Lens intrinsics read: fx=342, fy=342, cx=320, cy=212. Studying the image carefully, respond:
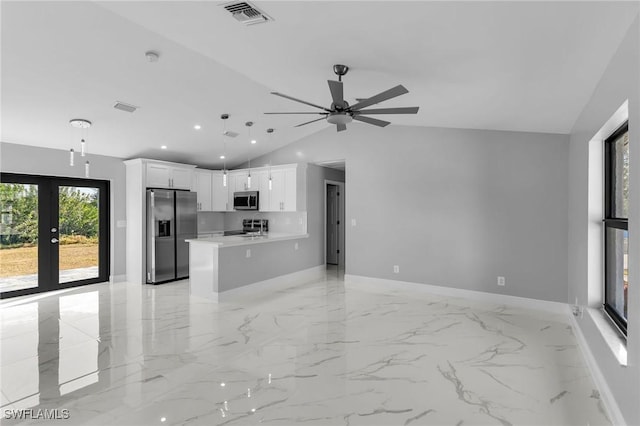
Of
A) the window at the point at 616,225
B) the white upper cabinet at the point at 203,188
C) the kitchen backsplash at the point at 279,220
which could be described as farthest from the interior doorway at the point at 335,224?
the window at the point at 616,225

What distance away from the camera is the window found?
2604 mm

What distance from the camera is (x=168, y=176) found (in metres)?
6.30

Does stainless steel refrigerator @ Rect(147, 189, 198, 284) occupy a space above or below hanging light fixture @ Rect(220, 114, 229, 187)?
below

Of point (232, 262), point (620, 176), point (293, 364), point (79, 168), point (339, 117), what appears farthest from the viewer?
point (79, 168)

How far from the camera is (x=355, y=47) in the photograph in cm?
274

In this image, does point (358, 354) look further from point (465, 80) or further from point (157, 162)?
point (157, 162)

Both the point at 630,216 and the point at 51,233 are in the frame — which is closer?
the point at 630,216

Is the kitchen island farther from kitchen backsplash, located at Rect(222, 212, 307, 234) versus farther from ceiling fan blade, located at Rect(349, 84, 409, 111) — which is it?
ceiling fan blade, located at Rect(349, 84, 409, 111)

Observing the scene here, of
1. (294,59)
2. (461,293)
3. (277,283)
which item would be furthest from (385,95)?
(277,283)

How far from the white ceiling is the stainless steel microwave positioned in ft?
6.75

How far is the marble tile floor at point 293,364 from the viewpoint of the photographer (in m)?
2.26
